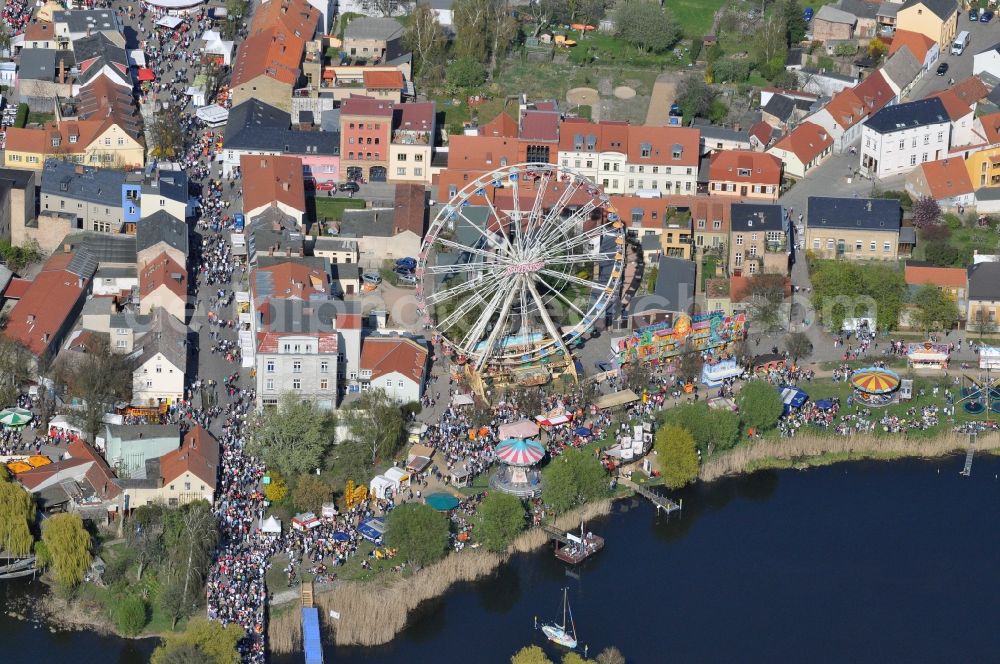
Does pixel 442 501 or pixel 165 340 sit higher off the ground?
pixel 165 340

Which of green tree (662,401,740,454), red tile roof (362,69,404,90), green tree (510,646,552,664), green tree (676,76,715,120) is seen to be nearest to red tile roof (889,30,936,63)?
green tree (676,76,715,120)

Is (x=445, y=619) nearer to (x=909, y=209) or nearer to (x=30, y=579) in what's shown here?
(x=30, y=579)

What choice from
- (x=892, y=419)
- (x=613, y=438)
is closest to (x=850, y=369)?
(x=892, y=419)

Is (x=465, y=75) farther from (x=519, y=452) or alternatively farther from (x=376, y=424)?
(x=519, y=452)

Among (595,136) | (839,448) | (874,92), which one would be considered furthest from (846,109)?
(839,448)

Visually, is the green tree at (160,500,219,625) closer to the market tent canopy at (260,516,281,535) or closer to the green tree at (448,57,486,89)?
the market tent canopy at (260,516,281,535)

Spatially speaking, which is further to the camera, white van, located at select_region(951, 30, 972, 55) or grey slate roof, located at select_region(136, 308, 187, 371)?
white van, located at select_region(951, 30, 972, 55)

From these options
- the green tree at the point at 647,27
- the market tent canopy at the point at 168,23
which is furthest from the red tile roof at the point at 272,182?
the green tree at the point at 647,27
